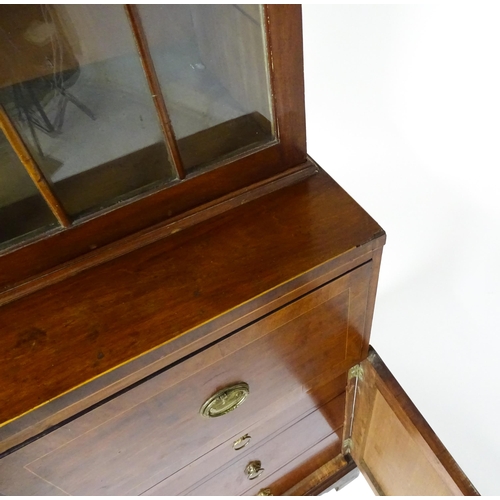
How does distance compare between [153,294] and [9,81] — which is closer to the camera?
[9,81]

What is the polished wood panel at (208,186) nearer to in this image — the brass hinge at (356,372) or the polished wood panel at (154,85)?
the polished wood panel at (154,85)

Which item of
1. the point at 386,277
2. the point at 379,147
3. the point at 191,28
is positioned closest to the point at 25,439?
the point at 191,28

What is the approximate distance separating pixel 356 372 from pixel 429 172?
0.39m

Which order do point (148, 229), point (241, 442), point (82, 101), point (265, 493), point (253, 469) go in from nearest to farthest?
point (82, 101)
point (148, 229)
point (241, 442)
point (253, 469)
point (265, 493)

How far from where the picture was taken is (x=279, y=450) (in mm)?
893

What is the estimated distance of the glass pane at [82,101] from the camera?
0.40m

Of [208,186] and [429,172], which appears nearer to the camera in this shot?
[208,186]

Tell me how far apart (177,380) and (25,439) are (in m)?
0.16

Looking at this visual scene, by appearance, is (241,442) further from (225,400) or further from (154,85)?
(154,85)

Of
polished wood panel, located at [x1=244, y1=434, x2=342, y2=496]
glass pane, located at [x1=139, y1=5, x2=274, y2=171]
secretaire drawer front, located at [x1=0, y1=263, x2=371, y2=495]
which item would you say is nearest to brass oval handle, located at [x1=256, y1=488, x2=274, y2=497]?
polished wood panel, located at [x1=244, y1=434, x2=342, y2=496]

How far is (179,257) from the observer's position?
553 millimetres

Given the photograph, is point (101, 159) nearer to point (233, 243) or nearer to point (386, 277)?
point (233, 243)

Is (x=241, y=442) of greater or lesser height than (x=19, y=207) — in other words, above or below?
below

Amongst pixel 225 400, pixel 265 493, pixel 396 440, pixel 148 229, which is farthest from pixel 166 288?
pixel 265 493
